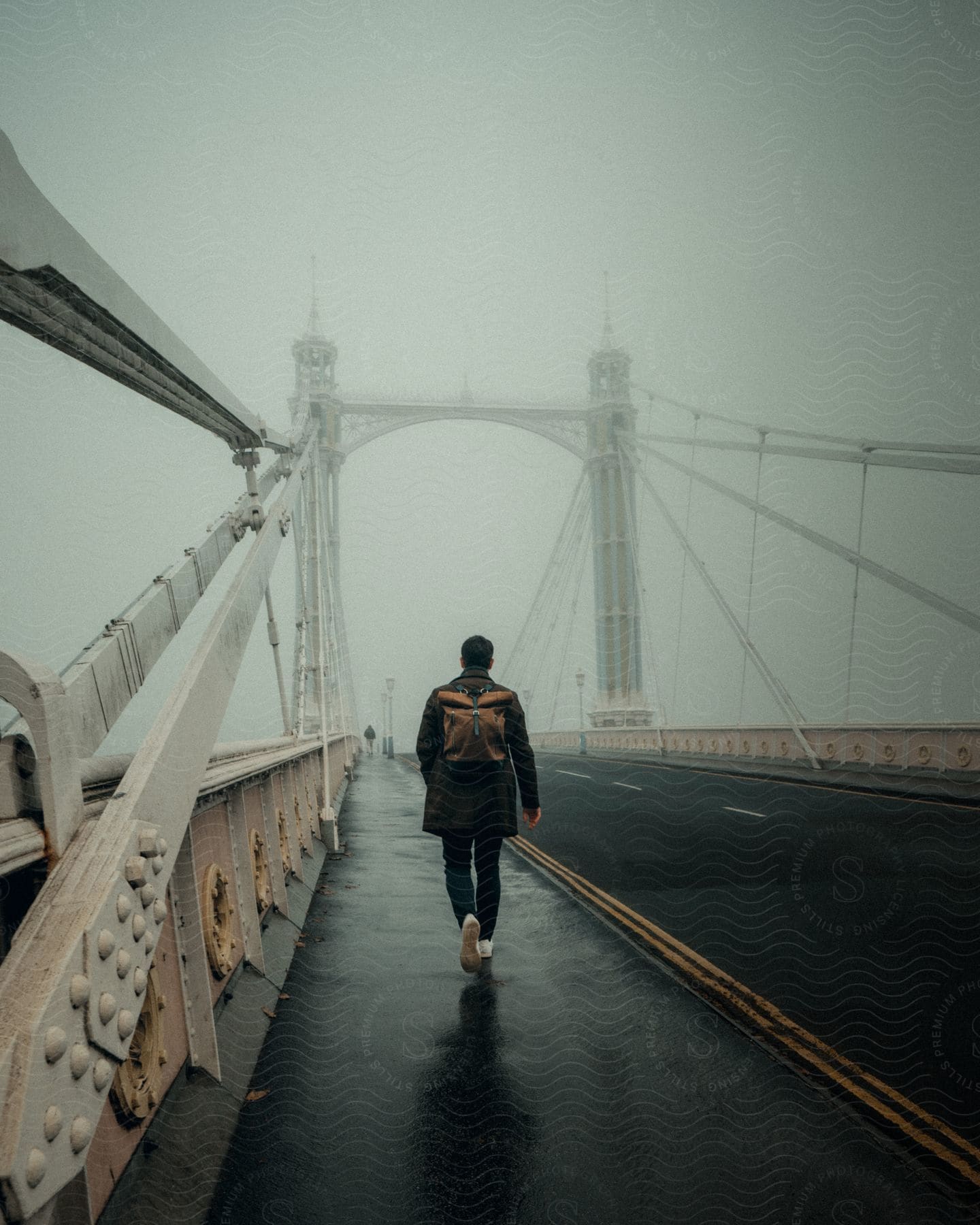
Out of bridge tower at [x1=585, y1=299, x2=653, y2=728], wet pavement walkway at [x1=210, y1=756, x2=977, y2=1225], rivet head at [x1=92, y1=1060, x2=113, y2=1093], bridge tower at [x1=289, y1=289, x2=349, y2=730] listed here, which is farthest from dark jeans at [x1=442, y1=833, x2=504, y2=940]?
bridge tower at [x1=585, y1=299, x2=653, y2=728]

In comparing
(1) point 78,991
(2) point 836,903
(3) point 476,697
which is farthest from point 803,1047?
(1) point 78,991

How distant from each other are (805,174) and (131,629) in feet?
54.7

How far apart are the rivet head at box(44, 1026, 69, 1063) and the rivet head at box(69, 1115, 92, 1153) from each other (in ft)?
0.36

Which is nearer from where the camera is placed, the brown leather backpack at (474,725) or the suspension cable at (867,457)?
the brown leather backpack at (474,725)

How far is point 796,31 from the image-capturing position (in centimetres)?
1608

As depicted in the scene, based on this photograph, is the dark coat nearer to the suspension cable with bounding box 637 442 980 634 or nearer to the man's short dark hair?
the man's short dark hair

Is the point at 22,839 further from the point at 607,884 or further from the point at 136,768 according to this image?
the point at 607,884

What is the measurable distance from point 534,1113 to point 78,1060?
2212 mm

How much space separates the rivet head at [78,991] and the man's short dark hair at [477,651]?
12.7 feet

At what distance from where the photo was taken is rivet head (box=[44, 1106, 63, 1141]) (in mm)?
1202

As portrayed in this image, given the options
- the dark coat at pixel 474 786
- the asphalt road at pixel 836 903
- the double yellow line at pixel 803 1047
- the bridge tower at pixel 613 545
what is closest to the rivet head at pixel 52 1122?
the double yellow line at pixel 803 1047

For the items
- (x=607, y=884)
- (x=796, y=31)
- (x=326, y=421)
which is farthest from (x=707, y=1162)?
(x=326, y=421)

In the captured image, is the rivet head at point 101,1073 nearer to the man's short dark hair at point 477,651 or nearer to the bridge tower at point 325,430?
the man's short dark hair at point 477,651

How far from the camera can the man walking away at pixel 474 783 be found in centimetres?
481
